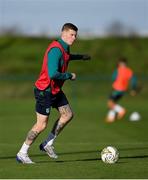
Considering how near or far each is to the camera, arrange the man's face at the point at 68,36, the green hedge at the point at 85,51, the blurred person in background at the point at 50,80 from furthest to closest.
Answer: the green hedge at the point at 85,51, the man's face at the point at 68,36, the blurred person in background at the point at 50,80

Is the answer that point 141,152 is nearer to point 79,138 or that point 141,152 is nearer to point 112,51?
point 79,138

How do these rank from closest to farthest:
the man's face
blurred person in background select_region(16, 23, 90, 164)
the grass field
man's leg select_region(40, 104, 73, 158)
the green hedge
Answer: the grass field, blurred person in background select_region(16, 23, 90, 164), the man's face, man's leg select_region(40, 104, 73, 158), the green hedge

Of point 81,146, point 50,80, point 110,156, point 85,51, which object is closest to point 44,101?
point 50,80

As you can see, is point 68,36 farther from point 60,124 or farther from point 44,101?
point 60,124

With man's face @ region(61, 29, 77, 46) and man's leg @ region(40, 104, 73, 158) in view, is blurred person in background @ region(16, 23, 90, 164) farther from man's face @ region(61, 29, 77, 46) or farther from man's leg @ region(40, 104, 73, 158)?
man's leg @ region(40, 104, 73, 158)

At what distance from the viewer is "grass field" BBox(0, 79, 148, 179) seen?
11383 mm

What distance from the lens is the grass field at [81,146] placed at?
37.3 ft

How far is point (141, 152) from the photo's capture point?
14.7m

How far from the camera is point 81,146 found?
645 inches

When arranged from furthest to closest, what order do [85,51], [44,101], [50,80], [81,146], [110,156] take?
[85,51]
[81,146]
[44,101]
[50,80]
[110,156]

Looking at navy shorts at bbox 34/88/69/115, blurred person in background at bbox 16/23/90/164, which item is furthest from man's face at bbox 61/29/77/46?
navy shorts at bbox 34/88/69/115

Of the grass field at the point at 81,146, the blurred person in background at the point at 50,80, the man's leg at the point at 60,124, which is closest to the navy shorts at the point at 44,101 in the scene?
the blurred person in background at the point at 50,80

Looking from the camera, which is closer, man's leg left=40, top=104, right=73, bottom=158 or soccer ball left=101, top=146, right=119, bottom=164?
soccer ball left=101, top=146, right=119, bottom=164

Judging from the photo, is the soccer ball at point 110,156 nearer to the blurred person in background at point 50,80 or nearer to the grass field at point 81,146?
the grass field at point 81,146
